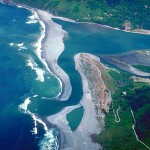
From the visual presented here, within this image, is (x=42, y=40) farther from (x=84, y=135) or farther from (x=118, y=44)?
(x=84, y=135)

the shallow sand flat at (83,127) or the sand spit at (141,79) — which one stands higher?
the sand spit at (141,79)

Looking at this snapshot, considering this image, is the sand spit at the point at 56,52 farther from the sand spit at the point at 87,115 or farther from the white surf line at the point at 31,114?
the white surf line at the point at 31,114

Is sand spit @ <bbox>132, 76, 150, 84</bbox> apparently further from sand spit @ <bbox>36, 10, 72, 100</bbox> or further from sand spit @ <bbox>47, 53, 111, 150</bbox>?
sand spit @ <bbox>36, 10, 72, 100</bbox>

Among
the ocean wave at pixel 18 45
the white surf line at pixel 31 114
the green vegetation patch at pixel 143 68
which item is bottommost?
the white surf line at pixel 31 114

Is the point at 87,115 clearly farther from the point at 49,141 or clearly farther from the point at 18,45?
the point at 18,45

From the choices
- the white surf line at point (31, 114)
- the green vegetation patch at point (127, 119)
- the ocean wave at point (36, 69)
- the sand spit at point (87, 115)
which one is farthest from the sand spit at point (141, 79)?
the white surf line at point (31, 114)

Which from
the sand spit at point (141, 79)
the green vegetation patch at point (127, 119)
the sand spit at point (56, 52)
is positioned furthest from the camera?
the sand spit at point (141, 79)
